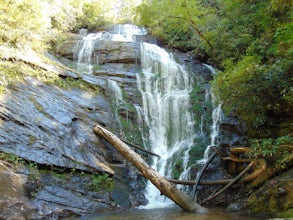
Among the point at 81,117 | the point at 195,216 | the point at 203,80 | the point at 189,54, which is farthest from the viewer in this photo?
the point at 189,54

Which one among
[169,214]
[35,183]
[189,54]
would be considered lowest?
[169,214]

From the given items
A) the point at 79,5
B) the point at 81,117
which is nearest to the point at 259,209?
the point at 81,117

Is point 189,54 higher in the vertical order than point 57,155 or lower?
higher

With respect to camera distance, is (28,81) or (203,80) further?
(203,80)

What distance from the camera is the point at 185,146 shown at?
10422 mm

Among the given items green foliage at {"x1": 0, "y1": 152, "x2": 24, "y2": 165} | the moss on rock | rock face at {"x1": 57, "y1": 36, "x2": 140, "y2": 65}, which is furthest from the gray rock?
rock face at {"x1": 57, "y1": 36, "x2": 140, "y2": 65}

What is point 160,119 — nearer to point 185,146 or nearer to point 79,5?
point 185,146

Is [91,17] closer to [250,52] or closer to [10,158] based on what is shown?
[250,52]

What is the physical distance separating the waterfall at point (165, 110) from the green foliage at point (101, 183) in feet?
3.86

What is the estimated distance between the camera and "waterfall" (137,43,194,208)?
32.4ft

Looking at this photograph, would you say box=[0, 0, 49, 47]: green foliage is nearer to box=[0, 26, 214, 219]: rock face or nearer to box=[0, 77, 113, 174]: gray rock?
box=[0, 26, 214, 219]: rock face

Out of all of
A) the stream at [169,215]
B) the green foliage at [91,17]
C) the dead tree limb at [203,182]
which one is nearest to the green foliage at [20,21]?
the stream at [169,215]

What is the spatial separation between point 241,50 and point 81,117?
6884mm

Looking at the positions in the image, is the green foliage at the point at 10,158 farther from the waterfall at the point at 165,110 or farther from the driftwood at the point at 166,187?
the waterfall at the point at 165,110
